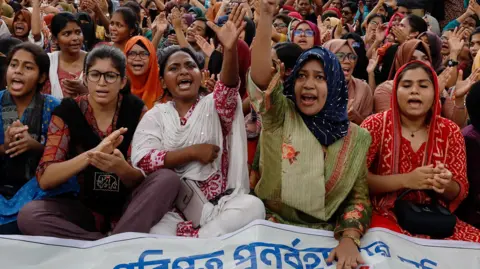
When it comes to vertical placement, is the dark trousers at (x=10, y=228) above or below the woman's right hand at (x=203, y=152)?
below

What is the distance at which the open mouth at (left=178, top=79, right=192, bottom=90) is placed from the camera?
3.55 m

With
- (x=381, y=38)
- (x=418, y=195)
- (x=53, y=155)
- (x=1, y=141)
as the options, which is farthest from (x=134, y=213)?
(x=381, y=38)

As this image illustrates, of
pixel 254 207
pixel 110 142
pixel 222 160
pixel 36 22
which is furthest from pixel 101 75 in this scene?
pixel 36 22

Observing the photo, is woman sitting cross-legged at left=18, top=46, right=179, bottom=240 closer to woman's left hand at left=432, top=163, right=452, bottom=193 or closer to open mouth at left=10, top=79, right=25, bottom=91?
open mouth at left=10, top=79, right=25, bottom=91

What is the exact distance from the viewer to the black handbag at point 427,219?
323cm

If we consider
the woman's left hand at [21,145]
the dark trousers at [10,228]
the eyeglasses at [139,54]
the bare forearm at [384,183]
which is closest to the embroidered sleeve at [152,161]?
the woman's left hand at [21,145]

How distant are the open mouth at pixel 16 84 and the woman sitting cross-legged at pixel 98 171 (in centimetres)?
35

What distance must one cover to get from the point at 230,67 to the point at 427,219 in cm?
129

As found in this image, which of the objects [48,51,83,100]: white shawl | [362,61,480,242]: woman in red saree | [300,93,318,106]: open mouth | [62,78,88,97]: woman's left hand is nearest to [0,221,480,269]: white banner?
[362,61,480,242]: woman in red saree

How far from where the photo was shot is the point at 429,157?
3.46 meters

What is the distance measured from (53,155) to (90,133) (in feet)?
0.79

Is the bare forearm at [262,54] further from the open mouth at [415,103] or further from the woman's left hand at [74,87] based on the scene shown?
the woman's left hand at [74,87]

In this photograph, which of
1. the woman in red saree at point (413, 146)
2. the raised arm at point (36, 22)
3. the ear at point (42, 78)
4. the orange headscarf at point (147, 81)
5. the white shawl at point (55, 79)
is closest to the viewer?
the woman in red saree at point (413, 146)

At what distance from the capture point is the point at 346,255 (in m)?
2.98
